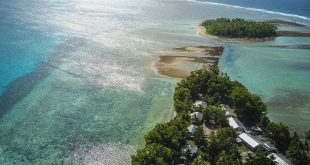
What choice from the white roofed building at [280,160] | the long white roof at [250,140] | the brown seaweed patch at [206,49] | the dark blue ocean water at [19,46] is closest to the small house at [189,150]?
the long white roof at [250,140]

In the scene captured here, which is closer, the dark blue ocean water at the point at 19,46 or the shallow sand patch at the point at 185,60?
the dark blue ocean water at the point at 19,46

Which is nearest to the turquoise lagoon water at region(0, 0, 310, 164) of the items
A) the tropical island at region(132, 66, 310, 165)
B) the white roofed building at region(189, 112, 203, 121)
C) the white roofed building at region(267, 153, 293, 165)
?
the tropical island at region(132, 66, 310, 165)

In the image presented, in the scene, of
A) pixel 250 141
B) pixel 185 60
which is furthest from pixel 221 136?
pixel 185 60

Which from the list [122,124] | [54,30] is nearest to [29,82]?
[122,124]

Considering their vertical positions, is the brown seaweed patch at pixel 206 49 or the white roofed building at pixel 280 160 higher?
the brown seaweed patch at pixel 206 49

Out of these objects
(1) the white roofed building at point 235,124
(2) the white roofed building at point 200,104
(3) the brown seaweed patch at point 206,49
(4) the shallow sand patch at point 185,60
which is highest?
(3) the brown seaweed patch at point 206,49

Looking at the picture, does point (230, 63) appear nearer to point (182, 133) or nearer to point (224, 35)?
point (224, 35)

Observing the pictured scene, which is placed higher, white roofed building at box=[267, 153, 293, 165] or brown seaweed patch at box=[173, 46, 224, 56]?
brown seaweed patch at box=[173, 46, 224, 56]

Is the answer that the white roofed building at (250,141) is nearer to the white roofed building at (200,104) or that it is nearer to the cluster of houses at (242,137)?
the cluster of houses at (242,137)

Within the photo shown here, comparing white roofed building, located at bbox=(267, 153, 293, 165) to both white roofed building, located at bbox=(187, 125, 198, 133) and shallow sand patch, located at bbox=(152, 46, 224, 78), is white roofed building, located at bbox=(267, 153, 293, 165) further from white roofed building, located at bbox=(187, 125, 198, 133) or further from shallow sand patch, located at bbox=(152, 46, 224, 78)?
shallow sand patch, located at bbox=(152, 46, 224, 78)
